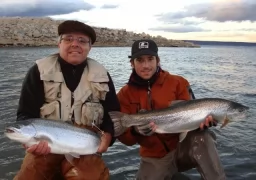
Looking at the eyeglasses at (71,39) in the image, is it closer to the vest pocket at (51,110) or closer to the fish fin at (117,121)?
the vest pocket at (51,110)

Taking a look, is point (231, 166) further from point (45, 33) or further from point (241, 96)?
point (45, 33)

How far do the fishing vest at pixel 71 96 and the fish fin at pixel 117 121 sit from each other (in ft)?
0.54

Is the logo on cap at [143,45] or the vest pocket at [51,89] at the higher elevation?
the logo on cap at [143,45]

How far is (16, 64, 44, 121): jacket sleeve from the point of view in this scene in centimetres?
469

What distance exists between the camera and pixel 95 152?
4.65 metres

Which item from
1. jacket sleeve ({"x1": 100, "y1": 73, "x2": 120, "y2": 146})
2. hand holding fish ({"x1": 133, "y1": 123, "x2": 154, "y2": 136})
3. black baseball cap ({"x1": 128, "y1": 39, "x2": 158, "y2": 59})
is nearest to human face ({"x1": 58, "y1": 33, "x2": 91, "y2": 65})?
jacket sleeve ({"x1": 100, "y1": 73, "x2": 120, "y2": 146})

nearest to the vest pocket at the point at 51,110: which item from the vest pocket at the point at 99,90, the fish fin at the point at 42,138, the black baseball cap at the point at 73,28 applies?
the vest pocket at the point at 99,90

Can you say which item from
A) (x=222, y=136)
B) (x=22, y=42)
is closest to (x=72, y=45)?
(x=222, y=136)

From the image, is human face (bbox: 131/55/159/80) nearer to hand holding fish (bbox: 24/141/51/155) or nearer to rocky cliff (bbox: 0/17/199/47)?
hand holding fish (bbox: 24/141/51/155)

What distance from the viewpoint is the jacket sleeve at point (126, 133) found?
5.41 metres

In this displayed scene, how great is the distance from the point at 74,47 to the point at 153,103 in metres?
1.59

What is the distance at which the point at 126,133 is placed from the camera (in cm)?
539

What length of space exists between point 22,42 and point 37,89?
200 feet

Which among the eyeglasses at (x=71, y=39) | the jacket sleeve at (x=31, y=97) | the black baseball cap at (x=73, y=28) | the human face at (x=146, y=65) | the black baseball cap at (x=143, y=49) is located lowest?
the jacket sleeve at (x=31, y=97)
